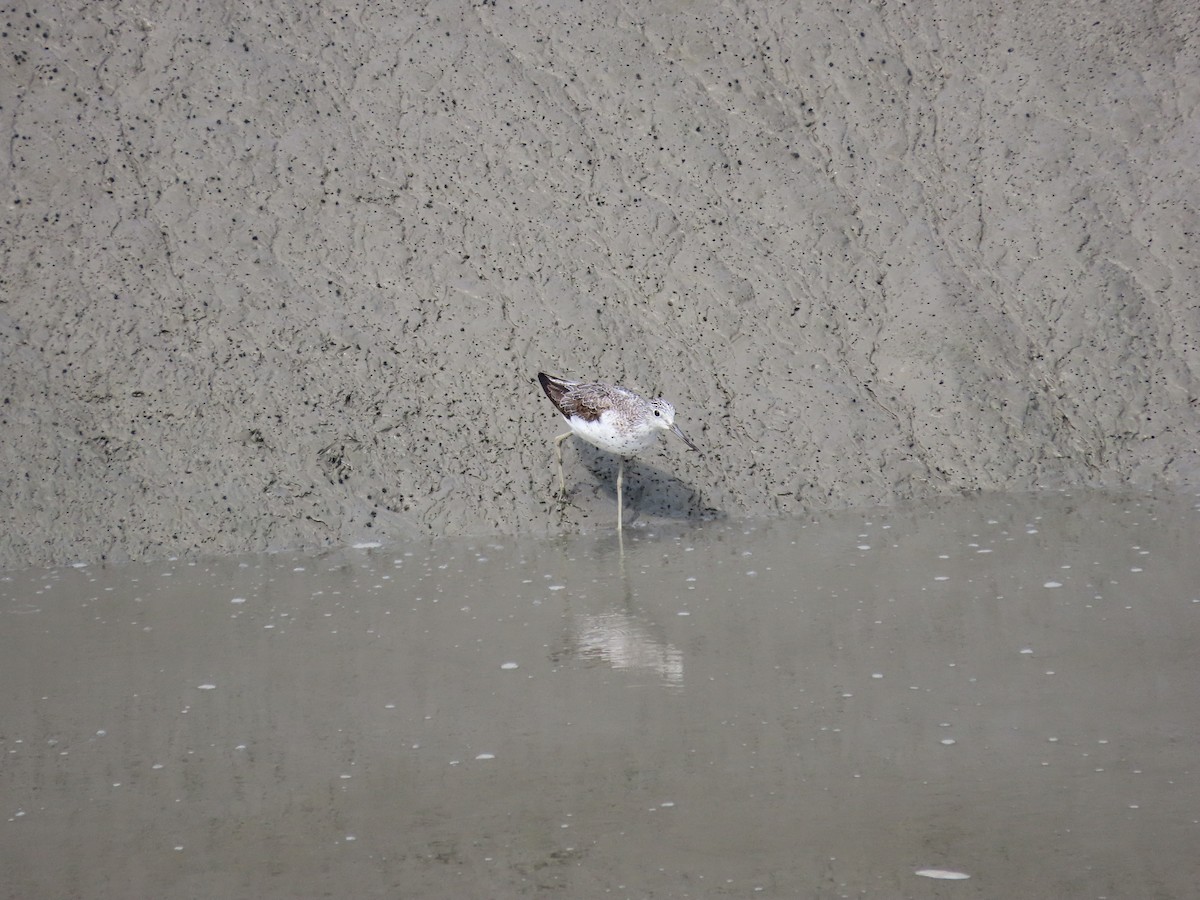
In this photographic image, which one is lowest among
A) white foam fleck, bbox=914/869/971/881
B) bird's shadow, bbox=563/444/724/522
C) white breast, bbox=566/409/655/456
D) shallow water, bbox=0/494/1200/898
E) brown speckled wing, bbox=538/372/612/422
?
white foam fleck, bbox=914/869/971/881

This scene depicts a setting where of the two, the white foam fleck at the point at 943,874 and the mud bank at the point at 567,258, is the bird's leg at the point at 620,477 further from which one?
the white foam fleck at the point at 943,874

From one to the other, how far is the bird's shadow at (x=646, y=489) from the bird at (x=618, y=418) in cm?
41

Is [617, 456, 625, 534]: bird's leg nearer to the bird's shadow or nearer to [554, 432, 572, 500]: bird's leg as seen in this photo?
the bird's shadow

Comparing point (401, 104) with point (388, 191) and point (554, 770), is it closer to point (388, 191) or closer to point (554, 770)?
point (388, 191)

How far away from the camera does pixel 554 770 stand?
4.42 m

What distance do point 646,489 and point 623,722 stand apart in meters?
3.63

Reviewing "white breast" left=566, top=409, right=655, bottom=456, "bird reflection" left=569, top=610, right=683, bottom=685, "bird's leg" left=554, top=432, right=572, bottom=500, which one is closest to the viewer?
"bird reflection" left=569, top=610, right=683, bottom=685

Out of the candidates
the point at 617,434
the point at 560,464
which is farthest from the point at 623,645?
the point at 560,464

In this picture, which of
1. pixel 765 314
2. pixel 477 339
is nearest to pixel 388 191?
pixel 477 339

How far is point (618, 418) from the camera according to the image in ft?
24.9

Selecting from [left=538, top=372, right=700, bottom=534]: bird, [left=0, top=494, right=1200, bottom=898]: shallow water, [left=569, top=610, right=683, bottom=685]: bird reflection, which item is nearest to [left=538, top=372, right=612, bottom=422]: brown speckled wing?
[left=538, top=372, right=700, bottom=534]: bird

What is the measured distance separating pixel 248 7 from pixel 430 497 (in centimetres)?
478

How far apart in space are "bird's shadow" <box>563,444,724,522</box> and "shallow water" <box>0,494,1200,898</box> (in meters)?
0.79

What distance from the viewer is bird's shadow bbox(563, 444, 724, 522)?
827cm
